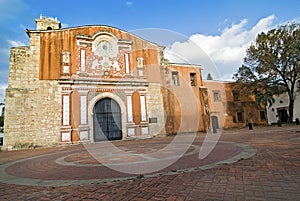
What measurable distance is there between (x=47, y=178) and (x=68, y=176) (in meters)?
0.45

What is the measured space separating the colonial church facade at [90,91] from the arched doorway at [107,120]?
2.9 inches

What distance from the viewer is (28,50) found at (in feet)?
45.1

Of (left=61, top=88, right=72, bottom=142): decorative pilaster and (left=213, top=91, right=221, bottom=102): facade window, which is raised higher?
(left=213, top=91, right=221, bottom=102): facade window

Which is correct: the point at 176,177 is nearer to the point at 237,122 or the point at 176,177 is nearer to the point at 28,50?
the point at 28,50

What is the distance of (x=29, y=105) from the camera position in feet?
42.3

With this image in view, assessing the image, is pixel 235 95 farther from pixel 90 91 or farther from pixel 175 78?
pixel 90 91

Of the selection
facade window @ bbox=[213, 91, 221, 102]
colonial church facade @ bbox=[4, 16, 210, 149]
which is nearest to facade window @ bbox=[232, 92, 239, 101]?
facade window @ bbox=[213, 91, 221, 102]

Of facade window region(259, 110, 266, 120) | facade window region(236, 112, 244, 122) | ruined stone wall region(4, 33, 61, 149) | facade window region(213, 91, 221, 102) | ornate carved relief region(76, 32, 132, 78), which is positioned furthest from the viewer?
facade window region(259, 110, 266, 120)

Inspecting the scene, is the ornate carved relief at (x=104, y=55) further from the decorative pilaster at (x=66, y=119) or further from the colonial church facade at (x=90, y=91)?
the decorative pilaster at (x=66, y=119)

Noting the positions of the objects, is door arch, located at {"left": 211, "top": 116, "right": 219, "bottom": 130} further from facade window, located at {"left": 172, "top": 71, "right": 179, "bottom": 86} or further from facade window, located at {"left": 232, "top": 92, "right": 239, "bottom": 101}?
facade window, located at {"left": 172, "top": 71, "right": 179, "bottom": 86}

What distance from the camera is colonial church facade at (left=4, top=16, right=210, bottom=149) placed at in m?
12.9

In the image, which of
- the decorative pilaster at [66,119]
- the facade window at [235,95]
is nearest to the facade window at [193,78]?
the facade window at [235,95]

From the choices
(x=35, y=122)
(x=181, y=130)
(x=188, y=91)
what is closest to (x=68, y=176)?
(x=35, y=122)

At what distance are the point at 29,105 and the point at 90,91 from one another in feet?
13.8
